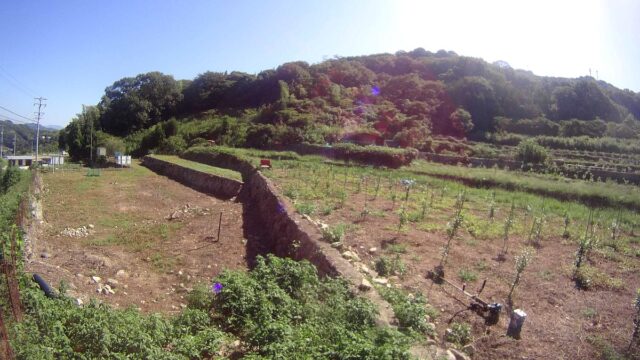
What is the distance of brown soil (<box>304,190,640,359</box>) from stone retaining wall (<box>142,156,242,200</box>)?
837cm

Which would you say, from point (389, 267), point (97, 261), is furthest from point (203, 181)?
point (389, 267)

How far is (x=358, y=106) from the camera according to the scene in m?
40.6

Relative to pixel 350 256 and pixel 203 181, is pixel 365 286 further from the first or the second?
pixel 203 181

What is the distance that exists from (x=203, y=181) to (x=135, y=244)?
999 centimetres

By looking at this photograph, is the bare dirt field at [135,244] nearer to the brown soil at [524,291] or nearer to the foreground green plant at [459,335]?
the brown soil at [524,291]

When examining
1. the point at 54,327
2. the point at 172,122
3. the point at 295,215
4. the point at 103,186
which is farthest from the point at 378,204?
the point at 172,122

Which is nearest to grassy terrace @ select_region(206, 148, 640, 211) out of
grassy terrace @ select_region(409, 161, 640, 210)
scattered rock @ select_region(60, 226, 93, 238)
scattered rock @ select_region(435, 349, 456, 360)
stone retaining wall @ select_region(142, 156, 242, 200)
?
grassy terrace @ select_region(409, 161, 640, 210)

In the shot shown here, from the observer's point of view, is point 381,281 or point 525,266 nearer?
point 381,281

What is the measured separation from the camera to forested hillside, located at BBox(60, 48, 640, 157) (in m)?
35.1

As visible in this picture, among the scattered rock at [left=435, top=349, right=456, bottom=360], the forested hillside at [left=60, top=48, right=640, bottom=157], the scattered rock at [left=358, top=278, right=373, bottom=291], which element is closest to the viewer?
the scattered rock at [left=435, top=349, right=456, bottom=360]

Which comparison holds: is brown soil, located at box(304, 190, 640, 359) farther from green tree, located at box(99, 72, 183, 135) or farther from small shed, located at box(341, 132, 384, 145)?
green tree, located at box(99, 72, 183, 135)

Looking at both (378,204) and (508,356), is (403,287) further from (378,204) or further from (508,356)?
(378,204)

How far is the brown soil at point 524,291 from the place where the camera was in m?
5.48

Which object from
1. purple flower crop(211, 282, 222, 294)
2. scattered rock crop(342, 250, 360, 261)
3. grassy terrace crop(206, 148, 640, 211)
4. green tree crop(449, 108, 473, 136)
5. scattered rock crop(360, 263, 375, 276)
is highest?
green tree crop(449, 108, 473, 136)
